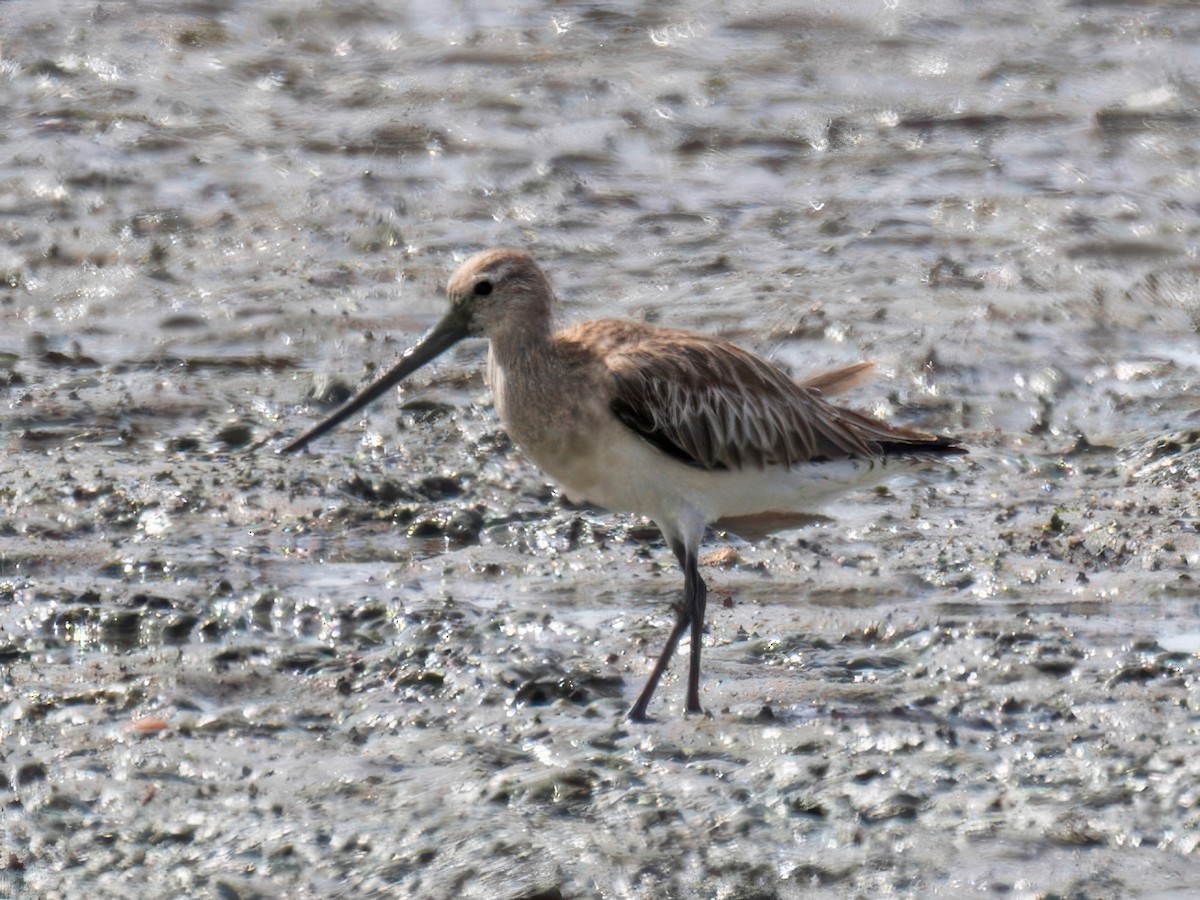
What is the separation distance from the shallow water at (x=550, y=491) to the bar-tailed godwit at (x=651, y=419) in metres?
0.44

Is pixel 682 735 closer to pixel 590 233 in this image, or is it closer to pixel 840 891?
pixel 840 891

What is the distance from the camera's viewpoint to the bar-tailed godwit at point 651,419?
591 centimetres

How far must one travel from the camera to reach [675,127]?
11258 millimetres

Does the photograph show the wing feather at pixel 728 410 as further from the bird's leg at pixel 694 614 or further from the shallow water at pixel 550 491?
the shallow water at pixel 550 491

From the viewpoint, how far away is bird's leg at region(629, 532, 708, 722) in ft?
18.8

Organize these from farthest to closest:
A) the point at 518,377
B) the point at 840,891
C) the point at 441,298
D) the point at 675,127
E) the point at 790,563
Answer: the point at 675,127 < the point at 441,298 < the point at 790,563 < the point at 518,377 < the point at 840,891

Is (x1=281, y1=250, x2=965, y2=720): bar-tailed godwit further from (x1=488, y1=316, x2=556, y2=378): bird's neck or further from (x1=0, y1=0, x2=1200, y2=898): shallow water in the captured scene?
(x1=0, y1=0, x2=1200, y2=898): shallow water

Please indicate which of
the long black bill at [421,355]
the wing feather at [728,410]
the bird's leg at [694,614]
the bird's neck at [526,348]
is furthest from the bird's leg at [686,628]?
the long black bill at [421,355]

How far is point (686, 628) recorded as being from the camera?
20.1 feet

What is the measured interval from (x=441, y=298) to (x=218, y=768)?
13.5 ft

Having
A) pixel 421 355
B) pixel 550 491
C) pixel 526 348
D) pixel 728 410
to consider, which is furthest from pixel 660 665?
pixel 550 491

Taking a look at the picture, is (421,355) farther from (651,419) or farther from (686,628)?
(686,628)

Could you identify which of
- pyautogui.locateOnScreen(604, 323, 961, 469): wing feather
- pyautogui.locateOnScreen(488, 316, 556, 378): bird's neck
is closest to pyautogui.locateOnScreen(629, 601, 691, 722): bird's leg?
pyautogui.locateOnScreen(604, 323, 961, 469): wing feather

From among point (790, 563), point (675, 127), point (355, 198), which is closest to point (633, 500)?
point (790, 563)
